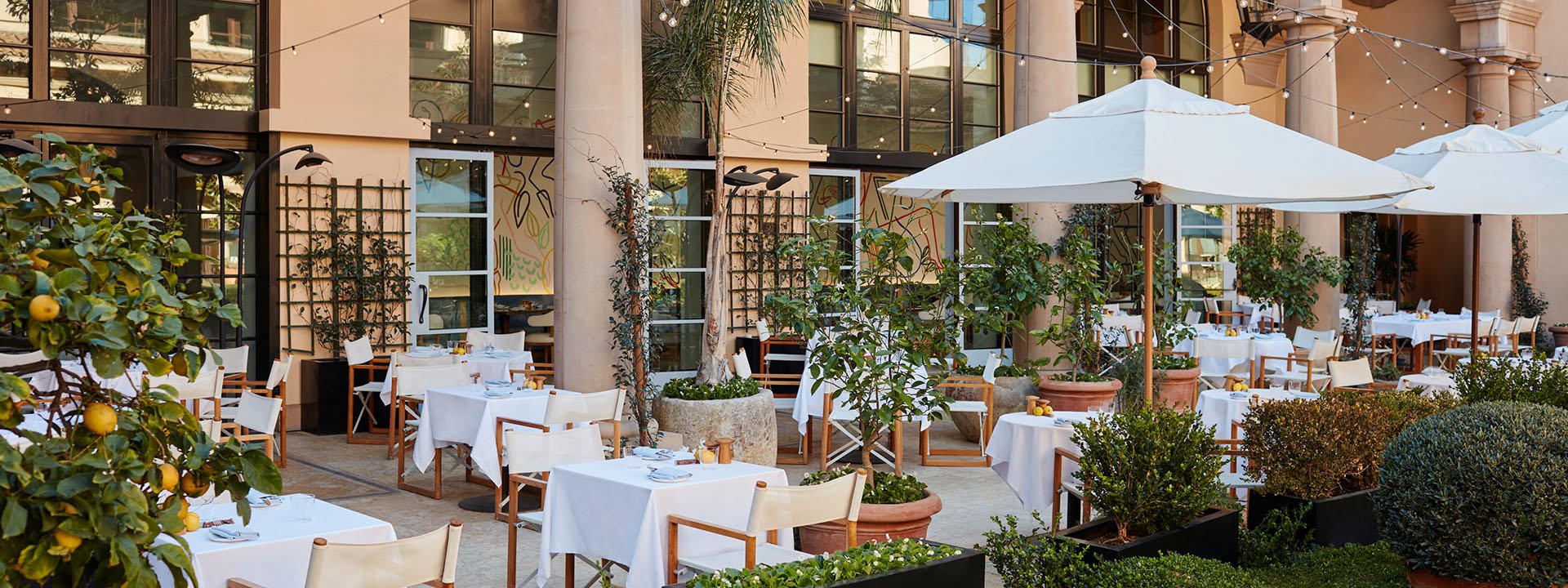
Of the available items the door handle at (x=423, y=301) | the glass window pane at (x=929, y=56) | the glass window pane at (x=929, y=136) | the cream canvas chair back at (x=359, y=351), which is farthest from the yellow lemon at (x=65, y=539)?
the glass window pane at (x=929, y=56)

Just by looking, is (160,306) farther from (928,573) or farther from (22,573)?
(928,573)

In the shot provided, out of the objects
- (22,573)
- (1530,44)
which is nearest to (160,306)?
(22,573)

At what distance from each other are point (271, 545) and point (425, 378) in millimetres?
4829

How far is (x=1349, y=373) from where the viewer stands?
8.80m

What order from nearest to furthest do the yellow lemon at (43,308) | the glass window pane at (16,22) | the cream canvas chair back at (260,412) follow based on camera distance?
the yellow lemon at (43,308) → the cream canvas chair back at (260,412) → the glass window pane at (16,22)

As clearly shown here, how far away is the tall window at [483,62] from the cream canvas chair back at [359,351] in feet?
7.66

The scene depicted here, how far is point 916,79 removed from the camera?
582 inches

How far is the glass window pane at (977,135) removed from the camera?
50.4ft

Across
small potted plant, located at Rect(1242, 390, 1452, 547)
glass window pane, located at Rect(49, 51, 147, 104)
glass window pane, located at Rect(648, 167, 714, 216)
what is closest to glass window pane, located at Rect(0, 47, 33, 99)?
glass window pane, located at Rect(49, 51, 147, 104)

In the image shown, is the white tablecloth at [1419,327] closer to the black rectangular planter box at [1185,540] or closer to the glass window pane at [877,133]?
the glass window pane at [877,133]

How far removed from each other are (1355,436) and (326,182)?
8.04 m

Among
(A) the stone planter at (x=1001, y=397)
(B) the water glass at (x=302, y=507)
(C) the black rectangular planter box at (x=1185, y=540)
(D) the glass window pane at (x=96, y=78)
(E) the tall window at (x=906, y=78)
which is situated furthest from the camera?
(E) the tall window at (x=906, y=78)

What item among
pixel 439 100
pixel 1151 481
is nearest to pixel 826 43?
pixel 439 100

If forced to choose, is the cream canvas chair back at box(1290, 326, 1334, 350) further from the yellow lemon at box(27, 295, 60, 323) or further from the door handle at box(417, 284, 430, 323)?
the yellow lemon at box(27, 295, 60, 323)
